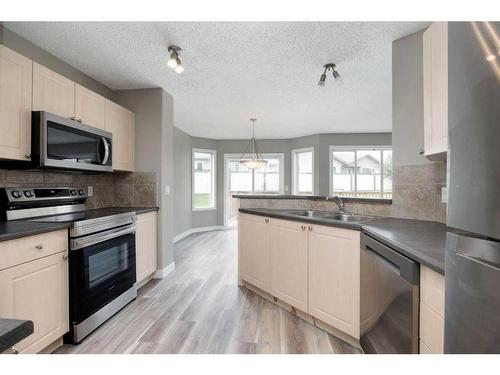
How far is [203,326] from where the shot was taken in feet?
6.77

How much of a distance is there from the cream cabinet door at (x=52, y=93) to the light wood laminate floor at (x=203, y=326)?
186 centimetres

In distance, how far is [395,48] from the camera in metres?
2.15

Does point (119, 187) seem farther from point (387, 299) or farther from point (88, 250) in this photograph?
point (387, 299)

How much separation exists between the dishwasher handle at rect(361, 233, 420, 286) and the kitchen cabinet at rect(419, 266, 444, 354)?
0.08 ft

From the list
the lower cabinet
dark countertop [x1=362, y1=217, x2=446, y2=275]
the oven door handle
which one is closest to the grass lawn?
the lower cabinet

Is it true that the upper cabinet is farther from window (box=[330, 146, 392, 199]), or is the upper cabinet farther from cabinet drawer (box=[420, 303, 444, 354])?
window (box=[330, 146, 392, 199])

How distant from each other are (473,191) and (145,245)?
2963 millimetres

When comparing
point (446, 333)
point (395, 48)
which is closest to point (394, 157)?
point (395, 48)

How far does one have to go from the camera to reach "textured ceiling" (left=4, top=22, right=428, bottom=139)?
6.52 feet

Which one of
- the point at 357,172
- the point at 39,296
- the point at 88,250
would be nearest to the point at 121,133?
the point at 88,250

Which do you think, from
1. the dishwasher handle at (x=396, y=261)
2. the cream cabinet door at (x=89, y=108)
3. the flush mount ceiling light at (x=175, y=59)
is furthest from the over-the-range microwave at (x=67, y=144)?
the dishwasher handle at (x=396, y=261)
